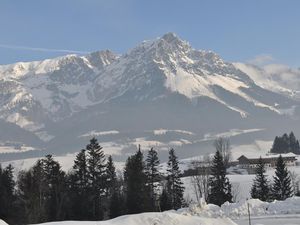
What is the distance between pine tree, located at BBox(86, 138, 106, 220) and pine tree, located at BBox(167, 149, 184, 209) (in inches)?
499

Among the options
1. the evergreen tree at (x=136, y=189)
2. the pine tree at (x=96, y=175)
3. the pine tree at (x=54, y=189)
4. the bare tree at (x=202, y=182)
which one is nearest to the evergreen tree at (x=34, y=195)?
the pine tree at (x=54, y=189)

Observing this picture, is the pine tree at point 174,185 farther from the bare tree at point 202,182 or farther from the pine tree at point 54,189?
the pine tree at point 54,189

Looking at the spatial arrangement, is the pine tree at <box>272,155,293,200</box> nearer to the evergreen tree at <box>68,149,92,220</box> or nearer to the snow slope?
the evergreen tree at <box>68,149,92,220</box>

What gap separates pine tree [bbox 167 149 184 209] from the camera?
291 ft

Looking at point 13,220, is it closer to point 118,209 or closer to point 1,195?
→ point 1,195

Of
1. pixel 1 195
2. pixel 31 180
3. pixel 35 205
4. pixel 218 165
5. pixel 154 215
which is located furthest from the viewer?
pixel 218 165

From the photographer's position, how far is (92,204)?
2859 inches

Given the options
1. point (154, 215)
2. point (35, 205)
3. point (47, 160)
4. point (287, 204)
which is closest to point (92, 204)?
point (47, 160)

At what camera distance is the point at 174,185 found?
9375cm

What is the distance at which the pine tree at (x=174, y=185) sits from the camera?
88.7 metres

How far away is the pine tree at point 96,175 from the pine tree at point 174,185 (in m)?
12.7

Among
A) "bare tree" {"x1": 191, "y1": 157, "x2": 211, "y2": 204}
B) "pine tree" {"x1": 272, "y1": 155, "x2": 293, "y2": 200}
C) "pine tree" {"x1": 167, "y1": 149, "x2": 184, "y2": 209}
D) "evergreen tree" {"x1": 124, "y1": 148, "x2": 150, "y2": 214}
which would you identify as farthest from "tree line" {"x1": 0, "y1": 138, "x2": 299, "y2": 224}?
"pine tree" {"x1": 272, "y1": 155, "x2": 293, "y2": 200}

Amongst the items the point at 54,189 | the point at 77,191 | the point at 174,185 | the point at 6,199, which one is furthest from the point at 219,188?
the point at 6,199

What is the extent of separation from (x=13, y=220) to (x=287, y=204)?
3257 cm
